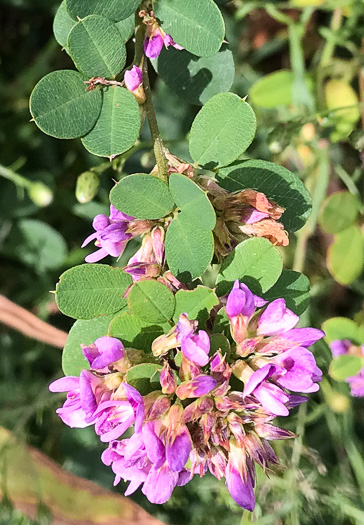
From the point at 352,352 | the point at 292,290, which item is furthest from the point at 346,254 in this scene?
the point at 292,290

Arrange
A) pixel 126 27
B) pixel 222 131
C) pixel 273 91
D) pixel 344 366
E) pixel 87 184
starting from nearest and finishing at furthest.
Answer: pixel 222 131 → pixel 126 27 → pixel 87 184 → pixel 344 366 → pixel 273 91

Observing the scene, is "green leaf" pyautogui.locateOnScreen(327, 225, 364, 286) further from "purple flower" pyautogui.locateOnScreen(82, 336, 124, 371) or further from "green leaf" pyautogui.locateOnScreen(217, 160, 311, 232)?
"purple flower" pyautogui.locateOnScreen(82, 336, 124, 371)

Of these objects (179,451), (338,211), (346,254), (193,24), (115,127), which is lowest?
(346,254)

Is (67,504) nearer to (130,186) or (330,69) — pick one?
(130,186)

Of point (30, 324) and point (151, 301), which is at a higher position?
point (151, 301)

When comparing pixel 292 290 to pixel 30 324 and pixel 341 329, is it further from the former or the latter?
pixel 30 324

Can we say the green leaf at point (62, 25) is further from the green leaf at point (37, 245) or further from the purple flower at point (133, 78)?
the green leaf at point (37, 245)

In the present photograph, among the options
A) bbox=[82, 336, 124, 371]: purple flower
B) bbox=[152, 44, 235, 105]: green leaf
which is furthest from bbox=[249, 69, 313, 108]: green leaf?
bbox=[82, 336, 124, 371]: purple flower
